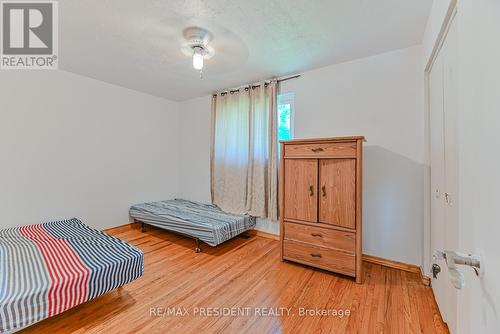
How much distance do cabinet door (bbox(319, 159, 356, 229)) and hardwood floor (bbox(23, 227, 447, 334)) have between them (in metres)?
0.59

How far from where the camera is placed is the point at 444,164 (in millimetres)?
1537

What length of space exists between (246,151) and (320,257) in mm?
1847

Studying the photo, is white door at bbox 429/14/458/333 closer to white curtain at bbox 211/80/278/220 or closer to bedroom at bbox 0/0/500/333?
bedroom at bbox 0/0/500/333

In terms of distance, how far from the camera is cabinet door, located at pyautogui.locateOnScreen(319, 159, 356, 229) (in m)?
2.07

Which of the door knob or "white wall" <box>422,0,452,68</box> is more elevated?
"white wall" <box>422,0,452,68</box>

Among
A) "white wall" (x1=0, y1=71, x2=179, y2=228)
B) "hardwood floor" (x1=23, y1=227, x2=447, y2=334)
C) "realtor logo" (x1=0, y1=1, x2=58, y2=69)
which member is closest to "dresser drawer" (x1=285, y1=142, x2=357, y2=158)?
"hardwood floor" (x1=23, y1=227, x2=447, y2=334)

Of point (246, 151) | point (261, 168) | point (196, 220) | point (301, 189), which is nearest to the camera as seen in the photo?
point (301, 189)

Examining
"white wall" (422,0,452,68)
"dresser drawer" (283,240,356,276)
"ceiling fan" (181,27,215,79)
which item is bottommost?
"dresser drawer" (283,240,356,276)

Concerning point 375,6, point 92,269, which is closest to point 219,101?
point 375,6

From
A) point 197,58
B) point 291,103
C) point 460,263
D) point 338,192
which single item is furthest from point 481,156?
point 291,103

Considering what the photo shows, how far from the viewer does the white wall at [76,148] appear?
2607mm

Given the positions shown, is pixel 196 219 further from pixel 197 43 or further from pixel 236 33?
pixel 236 33

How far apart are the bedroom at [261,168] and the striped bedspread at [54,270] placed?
13 millimetres

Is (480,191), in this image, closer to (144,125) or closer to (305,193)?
(305,193)
